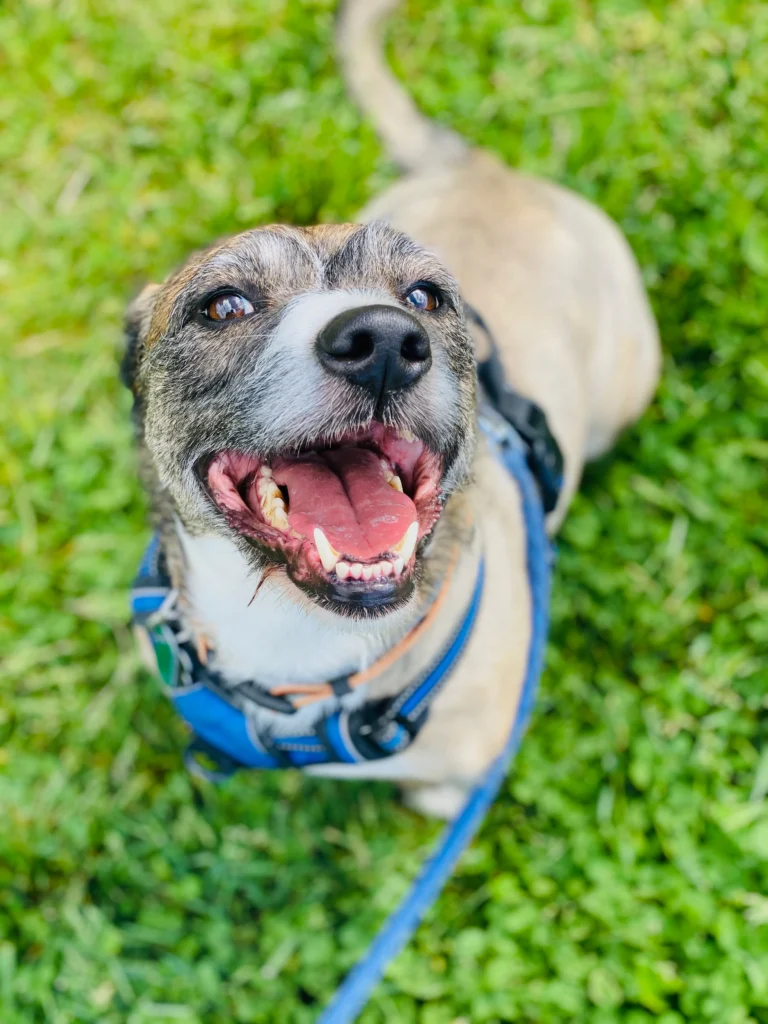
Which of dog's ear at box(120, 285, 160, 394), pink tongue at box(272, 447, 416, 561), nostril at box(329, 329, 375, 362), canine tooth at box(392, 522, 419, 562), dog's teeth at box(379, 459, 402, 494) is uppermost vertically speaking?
nostril at box(329, 329, 375, 362)

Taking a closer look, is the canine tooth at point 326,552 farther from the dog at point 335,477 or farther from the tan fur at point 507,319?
the tan fur at point 507,319

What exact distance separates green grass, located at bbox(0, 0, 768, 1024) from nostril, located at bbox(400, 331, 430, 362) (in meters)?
2.24

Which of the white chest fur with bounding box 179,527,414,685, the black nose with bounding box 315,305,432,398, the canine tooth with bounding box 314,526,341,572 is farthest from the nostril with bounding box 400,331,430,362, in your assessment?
the white chest fur with bounding box 179,527,414,685

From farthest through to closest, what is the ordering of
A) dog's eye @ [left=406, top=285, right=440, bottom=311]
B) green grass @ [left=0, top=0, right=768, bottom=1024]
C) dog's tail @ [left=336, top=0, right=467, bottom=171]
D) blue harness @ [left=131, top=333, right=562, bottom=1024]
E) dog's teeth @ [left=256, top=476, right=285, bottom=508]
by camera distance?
dog's tail @ [left=336, top=0, right=467, bottom=171] < green grass @ [left=0, top=0, right=768, bottom=1024] < blue harness @ [left=131, top=333, right=562, bottom=1024] < dog's eye @ [left=406, top=285, right=440, bottom=311] < dog's teeth @ [left=256, top=476, right=285, bottom=508]

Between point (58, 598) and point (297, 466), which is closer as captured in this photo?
point (297, 466)

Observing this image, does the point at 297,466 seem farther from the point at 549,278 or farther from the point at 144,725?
the point at 144,725

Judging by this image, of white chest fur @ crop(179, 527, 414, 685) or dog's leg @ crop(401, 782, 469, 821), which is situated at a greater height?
white chest fur @ crop(179, 527, 414, 685)

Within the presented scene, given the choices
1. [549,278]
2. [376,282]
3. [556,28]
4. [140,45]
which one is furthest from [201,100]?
[376,282]

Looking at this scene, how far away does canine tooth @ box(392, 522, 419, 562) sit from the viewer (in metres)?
1.90

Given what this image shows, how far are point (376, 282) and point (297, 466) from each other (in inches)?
19.9

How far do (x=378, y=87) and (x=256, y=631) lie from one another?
3.19 m

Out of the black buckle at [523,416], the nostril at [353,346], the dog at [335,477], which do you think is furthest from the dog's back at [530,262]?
the nostril at [353,346]

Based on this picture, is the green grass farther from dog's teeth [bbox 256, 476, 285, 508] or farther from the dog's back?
dog's teeth [bbox 256, 476, 285, 508]

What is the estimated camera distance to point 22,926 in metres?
3.25
